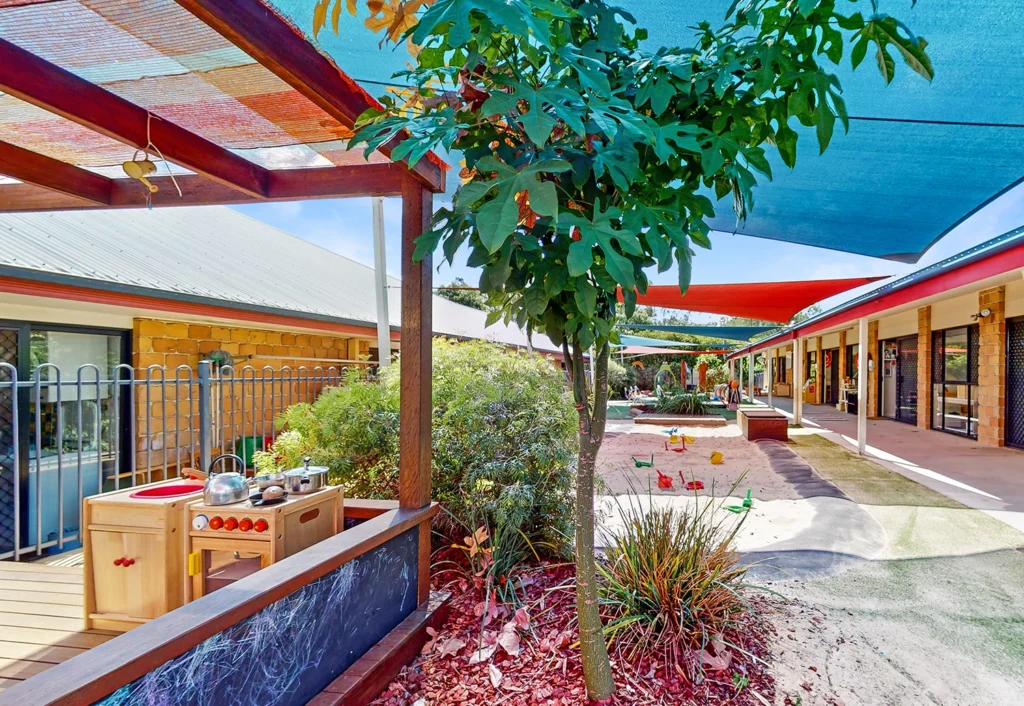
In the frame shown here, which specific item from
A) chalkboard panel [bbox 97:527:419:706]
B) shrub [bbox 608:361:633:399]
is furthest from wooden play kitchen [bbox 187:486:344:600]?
shrub [bbox 608:361:633:399]

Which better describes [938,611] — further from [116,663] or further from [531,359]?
[116,663]

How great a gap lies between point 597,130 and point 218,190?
225 cm

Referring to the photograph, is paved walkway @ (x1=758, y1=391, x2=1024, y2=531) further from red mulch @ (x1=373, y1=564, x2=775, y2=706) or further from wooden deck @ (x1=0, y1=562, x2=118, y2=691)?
wooden deck @ (x1=0, y1=562, x2=118, y2=691)

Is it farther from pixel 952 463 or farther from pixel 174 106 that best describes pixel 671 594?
pixel 952 463

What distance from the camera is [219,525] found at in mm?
2172

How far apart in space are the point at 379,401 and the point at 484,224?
2.56 m

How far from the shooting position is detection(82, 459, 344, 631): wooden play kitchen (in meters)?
2.11

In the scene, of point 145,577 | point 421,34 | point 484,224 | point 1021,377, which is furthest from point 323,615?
point 1021,377

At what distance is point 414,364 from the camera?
263 cm

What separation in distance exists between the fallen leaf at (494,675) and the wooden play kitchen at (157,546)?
1012 mm

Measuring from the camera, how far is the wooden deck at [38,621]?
6.41 ft

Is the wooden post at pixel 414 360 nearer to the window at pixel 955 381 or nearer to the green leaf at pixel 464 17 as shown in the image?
the green leaf at pixel 464 17

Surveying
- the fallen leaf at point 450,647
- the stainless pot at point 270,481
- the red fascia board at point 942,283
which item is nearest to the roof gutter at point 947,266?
the red fascia board at point 942,283

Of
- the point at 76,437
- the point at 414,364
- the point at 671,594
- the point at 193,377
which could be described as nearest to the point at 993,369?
the point at 671,594
